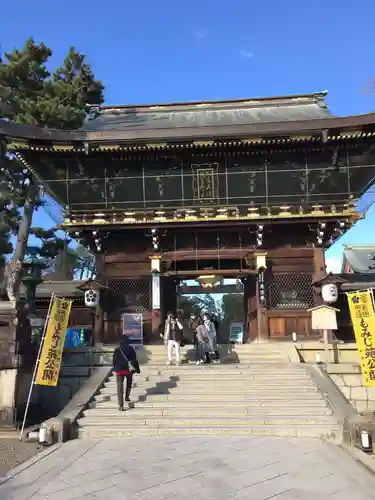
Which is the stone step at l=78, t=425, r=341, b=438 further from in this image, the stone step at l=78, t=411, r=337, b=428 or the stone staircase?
the stone step at l=78, t=411, r=337, b=428

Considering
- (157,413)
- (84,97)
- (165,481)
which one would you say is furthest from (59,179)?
(165,481)

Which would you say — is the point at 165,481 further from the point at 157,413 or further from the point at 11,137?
the point at 11,137

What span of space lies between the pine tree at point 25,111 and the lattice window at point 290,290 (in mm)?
12377

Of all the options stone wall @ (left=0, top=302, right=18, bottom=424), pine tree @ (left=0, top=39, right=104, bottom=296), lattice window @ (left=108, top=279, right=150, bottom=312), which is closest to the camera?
stone wall @ (left=0, top=302, right=18, bottom=424)

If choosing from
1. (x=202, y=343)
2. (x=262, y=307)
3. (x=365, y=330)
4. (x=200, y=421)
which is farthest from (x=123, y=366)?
(x=262, y=307)

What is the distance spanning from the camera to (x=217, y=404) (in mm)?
10641

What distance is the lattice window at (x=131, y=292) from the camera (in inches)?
689

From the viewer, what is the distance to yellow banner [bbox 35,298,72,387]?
1065 centimetres

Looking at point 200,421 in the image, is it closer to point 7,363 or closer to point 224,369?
point 224,369

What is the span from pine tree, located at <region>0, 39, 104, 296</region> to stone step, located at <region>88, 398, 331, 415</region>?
12.7m

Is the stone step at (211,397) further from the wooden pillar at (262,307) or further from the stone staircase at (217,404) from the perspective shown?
the wooden pillar at (262,307)

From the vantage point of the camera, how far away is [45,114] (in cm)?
2084

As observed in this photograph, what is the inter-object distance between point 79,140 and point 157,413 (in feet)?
35.6

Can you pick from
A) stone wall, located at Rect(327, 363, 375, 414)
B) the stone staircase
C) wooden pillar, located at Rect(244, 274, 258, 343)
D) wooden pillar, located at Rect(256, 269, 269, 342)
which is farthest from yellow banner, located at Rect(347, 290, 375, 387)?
wooden pillar, located at Rect(244, 274, 258, 343)
